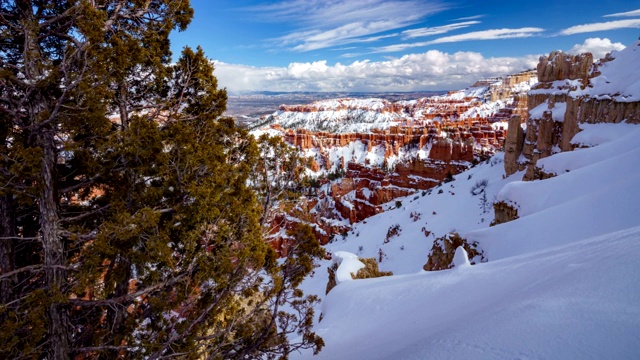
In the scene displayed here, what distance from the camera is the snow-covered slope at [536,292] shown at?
304 centimetres

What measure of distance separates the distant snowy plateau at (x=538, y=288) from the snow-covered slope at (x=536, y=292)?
2cm

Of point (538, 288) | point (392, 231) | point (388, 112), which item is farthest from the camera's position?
point (388, 112)

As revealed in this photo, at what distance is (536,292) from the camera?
4.13 metres

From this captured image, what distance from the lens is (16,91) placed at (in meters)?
4.39

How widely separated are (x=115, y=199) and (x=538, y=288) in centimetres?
588

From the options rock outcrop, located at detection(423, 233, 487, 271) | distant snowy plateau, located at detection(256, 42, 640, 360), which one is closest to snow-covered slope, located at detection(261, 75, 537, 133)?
distant snowy plateau, located at detection(256, 42, 640, 360)

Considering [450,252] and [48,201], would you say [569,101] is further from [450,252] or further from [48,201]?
[48,201]

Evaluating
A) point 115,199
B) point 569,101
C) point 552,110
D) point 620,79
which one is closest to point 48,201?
point 115,199

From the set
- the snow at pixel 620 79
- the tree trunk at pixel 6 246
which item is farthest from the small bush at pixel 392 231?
the tree trunk at pixel 6 246

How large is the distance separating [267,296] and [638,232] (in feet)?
17.7

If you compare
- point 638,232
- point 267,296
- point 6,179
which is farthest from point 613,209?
point 6,179

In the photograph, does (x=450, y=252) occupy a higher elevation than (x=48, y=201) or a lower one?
lower

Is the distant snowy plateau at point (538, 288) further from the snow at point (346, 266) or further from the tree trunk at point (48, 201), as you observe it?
the tree trunk at point (48, 201)

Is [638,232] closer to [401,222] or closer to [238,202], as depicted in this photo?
[238,202]
